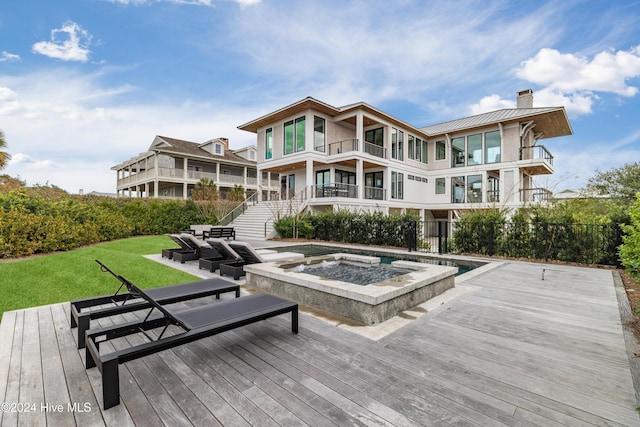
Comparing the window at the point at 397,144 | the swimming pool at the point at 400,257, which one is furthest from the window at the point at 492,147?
the swimming pool at the point at 400,257

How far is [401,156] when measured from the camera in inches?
884

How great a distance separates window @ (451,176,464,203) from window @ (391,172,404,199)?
4.46 metres

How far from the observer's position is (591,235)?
28.1 ft

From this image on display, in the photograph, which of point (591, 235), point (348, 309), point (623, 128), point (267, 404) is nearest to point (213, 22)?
point (348, 309)

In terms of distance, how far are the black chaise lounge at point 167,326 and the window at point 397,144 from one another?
20106mm

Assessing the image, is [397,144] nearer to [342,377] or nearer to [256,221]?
[256,221]

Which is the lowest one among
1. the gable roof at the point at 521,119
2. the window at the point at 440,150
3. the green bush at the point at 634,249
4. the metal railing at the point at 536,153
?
the green bush at the point at 634,249

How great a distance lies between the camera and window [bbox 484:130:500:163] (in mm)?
20828

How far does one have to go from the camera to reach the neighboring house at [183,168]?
27.9 m

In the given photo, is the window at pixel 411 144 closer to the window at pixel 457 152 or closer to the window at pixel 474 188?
the window at pixel 457 152

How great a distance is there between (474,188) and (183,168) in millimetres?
26417

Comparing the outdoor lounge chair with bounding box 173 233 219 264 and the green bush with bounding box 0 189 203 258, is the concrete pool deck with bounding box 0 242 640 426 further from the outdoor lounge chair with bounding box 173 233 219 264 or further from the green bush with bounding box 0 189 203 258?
the green bush with bounding box 0 189 203 258

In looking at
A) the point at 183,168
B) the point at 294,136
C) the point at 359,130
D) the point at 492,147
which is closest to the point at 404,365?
the point at 359,130

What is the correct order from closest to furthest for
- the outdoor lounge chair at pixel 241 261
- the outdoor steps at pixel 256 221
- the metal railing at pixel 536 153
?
1. the outdoor lounge chair at pixel 241 261
2. the outdoor steps at pixel 256 221
3. the metal railing at pixel 536 153
